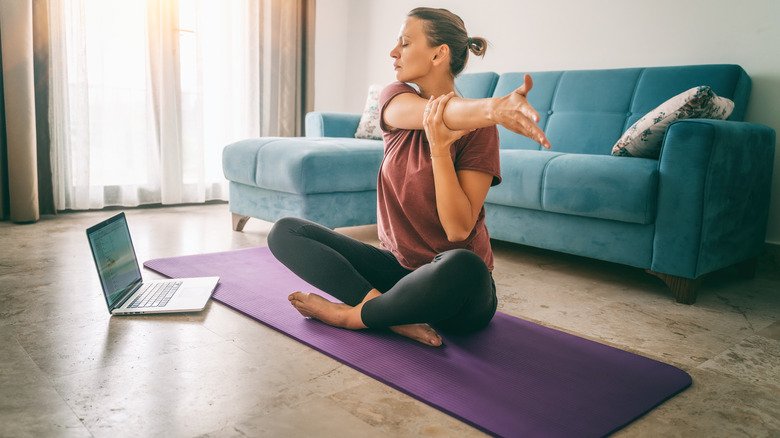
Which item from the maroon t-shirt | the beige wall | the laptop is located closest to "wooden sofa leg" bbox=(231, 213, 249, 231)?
the laptop

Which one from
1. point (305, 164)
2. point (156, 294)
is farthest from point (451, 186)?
point (305, 164)

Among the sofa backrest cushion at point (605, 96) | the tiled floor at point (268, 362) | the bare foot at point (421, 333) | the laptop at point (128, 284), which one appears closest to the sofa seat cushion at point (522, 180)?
the tiled floor at point (268, 362)

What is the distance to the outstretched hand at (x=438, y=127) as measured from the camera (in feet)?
3.90

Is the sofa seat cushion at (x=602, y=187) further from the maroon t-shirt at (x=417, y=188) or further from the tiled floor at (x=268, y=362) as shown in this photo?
the maroon t-shirt at (x=417, y=188)

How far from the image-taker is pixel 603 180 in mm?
2234

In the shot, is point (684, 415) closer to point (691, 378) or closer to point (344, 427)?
point (691, 378)

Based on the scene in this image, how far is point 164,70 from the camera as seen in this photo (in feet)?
12.4

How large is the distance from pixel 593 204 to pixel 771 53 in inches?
47.3

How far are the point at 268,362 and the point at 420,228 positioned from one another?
1.57 ft

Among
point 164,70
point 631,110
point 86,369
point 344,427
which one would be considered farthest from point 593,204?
point 164,70

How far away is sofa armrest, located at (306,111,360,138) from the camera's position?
11.7 feet

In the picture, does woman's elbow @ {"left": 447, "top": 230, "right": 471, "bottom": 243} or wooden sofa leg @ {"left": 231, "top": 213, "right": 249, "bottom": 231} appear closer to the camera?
woman's elbow @ {"left": 447, "top": 230, "right": 471, "bottom": 243}

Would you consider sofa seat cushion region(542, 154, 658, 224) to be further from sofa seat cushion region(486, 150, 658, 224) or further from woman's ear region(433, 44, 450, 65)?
woman's ear region(433, 44, 450, 65)

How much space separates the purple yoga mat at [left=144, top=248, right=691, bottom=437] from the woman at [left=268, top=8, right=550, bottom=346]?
0.20 ft
